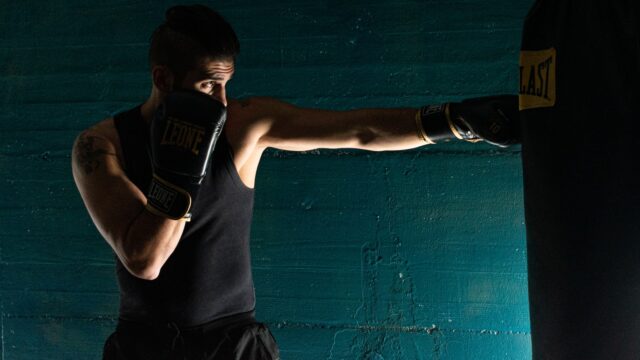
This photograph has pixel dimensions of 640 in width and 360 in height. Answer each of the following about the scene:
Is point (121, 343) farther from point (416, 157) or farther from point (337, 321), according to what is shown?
point (416, 157)

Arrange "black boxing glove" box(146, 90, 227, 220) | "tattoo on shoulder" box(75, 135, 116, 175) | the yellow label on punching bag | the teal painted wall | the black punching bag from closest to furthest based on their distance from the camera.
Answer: the black punching bag, the yellow label on punching bag, "black boxing glove" box(146, 90, 227, 220), "tattoo on shoulder" box(75, 135, 116, 175), the teal painted wall

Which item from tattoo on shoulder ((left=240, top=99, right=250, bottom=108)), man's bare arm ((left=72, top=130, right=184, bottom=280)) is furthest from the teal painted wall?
man's bare arm ((left=72, top=130, right=184, bottom=280))

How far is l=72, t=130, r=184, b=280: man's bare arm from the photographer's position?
1.64 metres

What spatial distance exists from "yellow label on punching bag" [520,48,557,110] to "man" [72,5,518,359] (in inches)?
7.4

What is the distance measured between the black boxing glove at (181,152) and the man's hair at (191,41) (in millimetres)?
211

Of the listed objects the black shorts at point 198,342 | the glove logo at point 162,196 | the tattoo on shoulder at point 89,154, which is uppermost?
the tattoo on shoulder at point 89,154

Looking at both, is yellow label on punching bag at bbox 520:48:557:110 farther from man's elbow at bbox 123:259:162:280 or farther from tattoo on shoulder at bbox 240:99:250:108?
man's elbow at bbox 123:259:162:280

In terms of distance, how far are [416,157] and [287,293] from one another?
2.43 ft

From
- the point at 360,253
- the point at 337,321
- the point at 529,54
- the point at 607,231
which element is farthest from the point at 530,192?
the point at 337,321

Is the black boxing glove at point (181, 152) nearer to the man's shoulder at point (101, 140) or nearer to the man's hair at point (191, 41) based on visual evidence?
the man's hair at point (191, 41)

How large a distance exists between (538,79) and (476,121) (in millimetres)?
274

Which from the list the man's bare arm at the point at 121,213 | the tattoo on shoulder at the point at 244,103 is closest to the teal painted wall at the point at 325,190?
the tattoo on shoulder at the point at 244,103

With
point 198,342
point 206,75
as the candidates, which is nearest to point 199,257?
point 198,342

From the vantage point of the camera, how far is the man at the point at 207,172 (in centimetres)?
176
